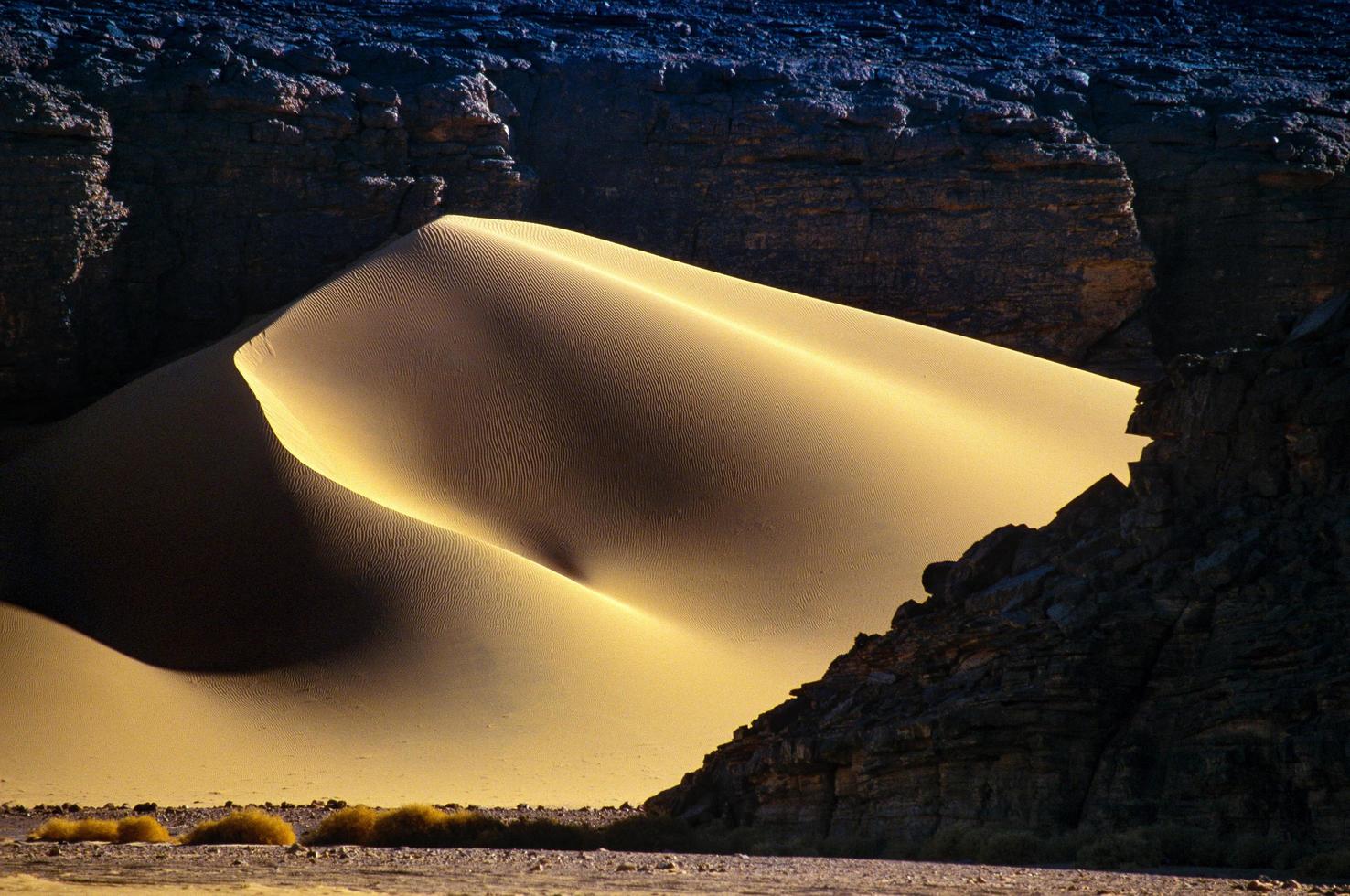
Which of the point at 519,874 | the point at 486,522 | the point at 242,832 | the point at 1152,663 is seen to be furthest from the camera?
the point at 486,522

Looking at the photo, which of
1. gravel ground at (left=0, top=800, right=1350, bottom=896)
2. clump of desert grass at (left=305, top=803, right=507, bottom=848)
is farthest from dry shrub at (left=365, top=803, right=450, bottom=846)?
gravel ground at (left=0, top=800, right=1350, bottom=896)

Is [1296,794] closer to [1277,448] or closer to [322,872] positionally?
[1277,448]

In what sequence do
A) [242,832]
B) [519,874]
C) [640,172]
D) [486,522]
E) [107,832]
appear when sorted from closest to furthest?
[519,874]
[242,832]
[107,832]
[486,522]
[640,172]

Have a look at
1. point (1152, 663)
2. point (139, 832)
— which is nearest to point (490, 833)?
point (139, 832)

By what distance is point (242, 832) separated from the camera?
15.4 m

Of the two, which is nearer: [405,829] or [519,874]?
[519,874]

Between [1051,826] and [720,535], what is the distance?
16.0 meters

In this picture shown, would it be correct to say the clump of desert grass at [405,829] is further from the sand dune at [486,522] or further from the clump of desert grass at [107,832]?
the sand dune at [486,522]

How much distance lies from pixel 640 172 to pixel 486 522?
51.4ft

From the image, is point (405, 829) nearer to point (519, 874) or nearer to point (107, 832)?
point (107, 832)

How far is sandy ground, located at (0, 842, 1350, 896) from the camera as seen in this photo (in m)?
10.1

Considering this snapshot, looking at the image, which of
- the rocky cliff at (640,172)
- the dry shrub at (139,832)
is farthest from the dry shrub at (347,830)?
the rocky cliff at (640,172)

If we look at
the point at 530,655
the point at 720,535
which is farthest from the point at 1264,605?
the point at 720,535

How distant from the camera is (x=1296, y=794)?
11.4m
